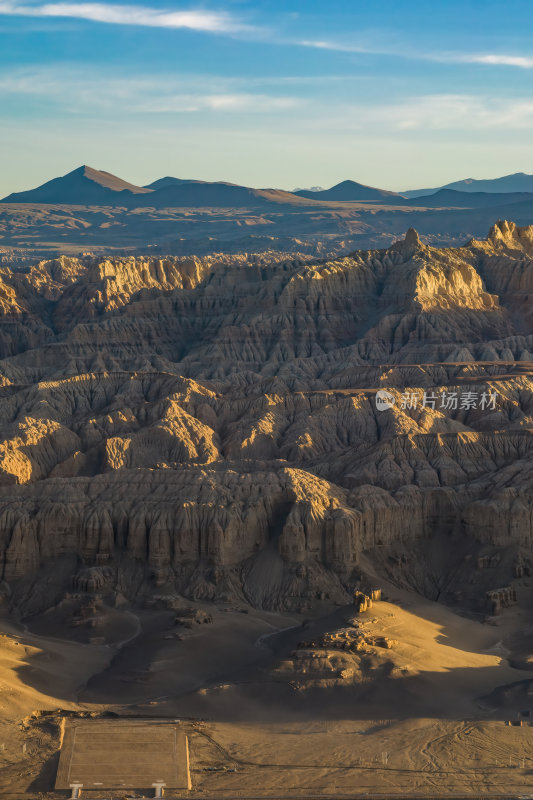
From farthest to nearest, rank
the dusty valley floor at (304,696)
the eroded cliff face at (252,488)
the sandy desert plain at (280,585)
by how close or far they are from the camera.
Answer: the eroded cliff face at (252,488) → the sandy desert plain at (280,585) → the dusty valley floor at (304,696)

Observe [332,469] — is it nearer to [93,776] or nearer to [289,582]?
[289,582]

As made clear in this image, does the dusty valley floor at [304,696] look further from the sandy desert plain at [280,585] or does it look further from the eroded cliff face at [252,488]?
the eroded cliff face at [252,488]

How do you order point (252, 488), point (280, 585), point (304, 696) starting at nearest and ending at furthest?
1. point (304, 696)
2. point (280, 585)
3. point (252, 488)

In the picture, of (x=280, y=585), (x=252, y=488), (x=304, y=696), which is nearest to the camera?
(x=304, y=696)

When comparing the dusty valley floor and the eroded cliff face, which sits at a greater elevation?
the eroded cliff face

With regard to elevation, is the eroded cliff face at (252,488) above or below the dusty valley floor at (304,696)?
above

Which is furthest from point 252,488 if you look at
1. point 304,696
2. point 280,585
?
point 304,696

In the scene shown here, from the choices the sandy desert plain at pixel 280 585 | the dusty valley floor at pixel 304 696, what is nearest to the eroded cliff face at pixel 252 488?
the sandy desert plain at pixel 280 585

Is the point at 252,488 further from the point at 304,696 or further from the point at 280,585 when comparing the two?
the point at 304,696

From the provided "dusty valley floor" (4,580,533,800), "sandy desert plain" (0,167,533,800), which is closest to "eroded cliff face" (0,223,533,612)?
"sandy desert plain" (0,167,533,800)

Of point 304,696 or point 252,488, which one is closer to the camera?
point 304,696

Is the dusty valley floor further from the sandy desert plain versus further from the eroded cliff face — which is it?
the eroded cliff face
